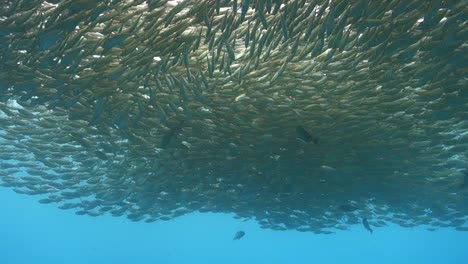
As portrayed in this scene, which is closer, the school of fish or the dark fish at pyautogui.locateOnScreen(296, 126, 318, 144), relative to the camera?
the school of fish

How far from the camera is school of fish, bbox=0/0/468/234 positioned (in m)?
7.60

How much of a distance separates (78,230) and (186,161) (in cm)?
12300

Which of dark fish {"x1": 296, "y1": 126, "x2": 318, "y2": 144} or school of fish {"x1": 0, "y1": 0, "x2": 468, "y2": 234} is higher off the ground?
school of fish {"x1": 0, "y1": 0, "x2": 468, "y2": 234}

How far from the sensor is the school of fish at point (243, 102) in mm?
7598

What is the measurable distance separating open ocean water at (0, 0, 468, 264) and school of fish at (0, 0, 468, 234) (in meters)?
0.04

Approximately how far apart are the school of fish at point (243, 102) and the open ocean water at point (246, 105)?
0.14 feet

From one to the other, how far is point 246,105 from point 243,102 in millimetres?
211

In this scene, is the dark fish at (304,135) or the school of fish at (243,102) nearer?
the school of fish at (243,102)

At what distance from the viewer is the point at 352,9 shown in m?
6.74

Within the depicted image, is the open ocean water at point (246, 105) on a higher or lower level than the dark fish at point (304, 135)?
higher

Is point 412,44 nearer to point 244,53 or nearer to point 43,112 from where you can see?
point 244,53

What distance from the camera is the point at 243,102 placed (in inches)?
407

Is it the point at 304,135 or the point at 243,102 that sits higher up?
the point at 243,102

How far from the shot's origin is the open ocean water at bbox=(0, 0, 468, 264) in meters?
7.61
